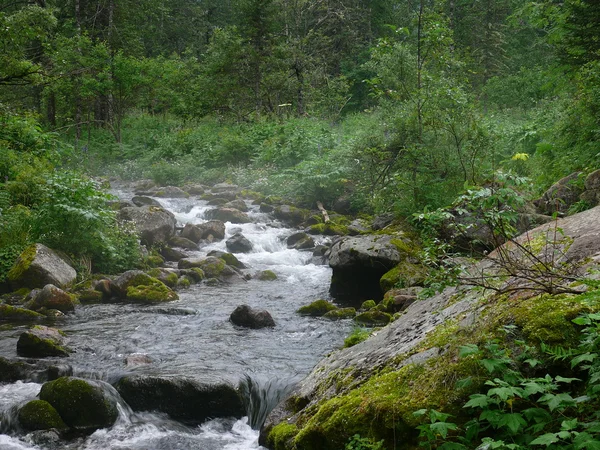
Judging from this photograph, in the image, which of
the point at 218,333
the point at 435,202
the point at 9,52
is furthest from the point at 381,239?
the point at 9,52

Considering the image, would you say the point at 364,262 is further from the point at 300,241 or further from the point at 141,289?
the point at 300,241

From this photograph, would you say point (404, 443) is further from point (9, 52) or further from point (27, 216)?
point (9, 52)

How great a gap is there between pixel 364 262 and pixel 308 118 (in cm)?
1983

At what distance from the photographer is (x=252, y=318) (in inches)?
394

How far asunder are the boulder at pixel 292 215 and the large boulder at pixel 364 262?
6827mm

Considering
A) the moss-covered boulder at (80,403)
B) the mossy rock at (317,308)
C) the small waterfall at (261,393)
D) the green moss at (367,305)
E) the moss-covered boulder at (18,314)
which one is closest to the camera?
the moss-covered boulder at (80,403)

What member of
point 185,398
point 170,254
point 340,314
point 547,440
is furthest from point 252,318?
point 547,440

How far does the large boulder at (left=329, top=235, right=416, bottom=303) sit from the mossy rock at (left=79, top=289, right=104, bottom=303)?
190 inches

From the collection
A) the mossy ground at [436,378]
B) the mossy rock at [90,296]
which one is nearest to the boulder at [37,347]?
the mossy rock at [90,296]

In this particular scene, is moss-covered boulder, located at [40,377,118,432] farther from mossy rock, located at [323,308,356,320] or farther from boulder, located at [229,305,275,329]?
mossy rock, located at [323,308,356,320]

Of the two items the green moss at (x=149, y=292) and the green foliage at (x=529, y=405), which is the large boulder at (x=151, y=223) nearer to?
the green moss at (x=149, y=292)

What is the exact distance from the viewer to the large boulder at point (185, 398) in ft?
22.5

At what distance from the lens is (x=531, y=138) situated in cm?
1652

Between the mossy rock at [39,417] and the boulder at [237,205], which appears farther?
the boulder at [237,205]
